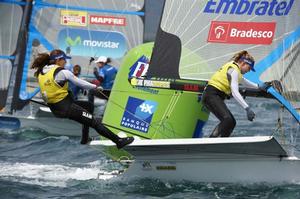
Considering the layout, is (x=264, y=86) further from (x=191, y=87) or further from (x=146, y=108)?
(x=146, y=108)

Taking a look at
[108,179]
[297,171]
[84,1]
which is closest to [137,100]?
[108,179]

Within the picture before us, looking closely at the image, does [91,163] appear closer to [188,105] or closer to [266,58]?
[188,105]

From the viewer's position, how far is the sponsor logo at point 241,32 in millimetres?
7773

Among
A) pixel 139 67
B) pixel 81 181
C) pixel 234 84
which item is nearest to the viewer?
pixel 234 84

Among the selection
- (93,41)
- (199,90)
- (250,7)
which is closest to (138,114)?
(199,90)

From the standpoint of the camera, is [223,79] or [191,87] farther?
[191,87]

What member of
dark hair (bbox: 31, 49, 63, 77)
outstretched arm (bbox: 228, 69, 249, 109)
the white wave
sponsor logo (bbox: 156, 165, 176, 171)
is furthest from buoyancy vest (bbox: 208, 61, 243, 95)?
dark hair (bbox: 31, 49, 63, 77)

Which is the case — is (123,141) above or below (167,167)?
above

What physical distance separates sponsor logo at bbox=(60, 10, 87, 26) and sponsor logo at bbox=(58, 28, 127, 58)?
12cm

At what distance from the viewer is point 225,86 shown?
24.6ft

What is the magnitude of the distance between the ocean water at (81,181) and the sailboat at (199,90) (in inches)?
5.2

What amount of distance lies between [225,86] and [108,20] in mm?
6127

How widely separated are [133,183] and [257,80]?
1.55 meters

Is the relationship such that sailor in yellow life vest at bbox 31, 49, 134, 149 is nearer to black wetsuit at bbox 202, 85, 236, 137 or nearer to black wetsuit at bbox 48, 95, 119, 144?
black wetsuit at bbox 48, 95, 119, 144
